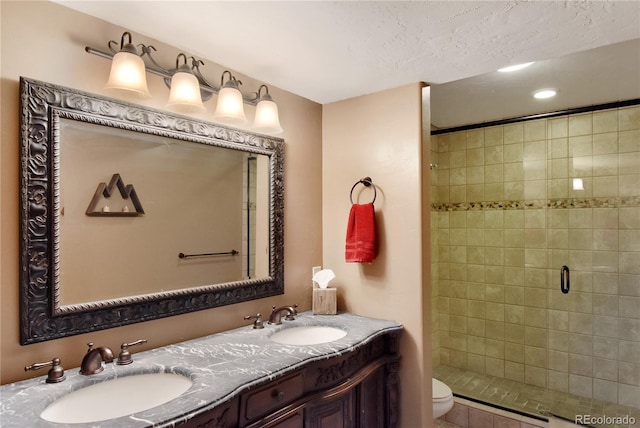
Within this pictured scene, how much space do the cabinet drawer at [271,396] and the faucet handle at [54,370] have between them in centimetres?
62

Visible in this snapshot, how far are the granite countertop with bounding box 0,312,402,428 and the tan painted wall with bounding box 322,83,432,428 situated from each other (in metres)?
0.24

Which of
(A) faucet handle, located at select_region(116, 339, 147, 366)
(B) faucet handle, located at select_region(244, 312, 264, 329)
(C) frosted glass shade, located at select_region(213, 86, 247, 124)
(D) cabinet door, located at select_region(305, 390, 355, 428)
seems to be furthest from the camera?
(B) faucet handle, located at select_region(244, 312, 264, 329)

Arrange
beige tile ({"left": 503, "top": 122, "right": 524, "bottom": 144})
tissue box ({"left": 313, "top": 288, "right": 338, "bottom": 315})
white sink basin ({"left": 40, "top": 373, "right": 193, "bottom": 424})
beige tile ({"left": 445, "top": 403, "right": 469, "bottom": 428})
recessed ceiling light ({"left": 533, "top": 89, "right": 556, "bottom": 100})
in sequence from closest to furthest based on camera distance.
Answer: white sink basin ({"left": 40, "top": 373, "right": 193, "bottom": 424}), tissue box ({"left": 313, "top": 288, "right": 338, "bottom": 315}), recessed ceiling light ({"left": 533, "top": 89, "right": 556, "bottom": 100}), beige tile ({"left": 445, "top": 403, "right": 469, "bottom": 428}), beige tile ({"left": 503, "top": 122, "right": 524, "bottom": 144})

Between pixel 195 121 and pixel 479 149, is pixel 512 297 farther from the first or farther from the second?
pixel 195 121

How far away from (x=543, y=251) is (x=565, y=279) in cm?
26

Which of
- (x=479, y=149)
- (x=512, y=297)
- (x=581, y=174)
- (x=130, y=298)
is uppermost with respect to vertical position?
(x=479, y=149)

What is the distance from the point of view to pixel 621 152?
274 centimetres

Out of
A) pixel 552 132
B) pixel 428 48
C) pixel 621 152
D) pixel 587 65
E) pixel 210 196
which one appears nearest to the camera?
pixel 428 48

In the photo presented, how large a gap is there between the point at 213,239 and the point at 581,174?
9.22 ft

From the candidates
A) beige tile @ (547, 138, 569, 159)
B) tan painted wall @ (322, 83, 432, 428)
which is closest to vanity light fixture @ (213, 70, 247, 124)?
tan painted wall @ (322, 83, 432, 428)

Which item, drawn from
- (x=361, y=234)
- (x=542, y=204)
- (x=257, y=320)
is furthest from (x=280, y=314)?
(x=542, y=204)

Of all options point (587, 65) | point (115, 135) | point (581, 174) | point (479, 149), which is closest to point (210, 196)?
point (115, 135)

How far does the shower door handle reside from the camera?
116 inches

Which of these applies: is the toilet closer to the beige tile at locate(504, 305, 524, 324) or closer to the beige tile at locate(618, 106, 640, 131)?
the beige tile at locate(504, 305, 524, 324)
